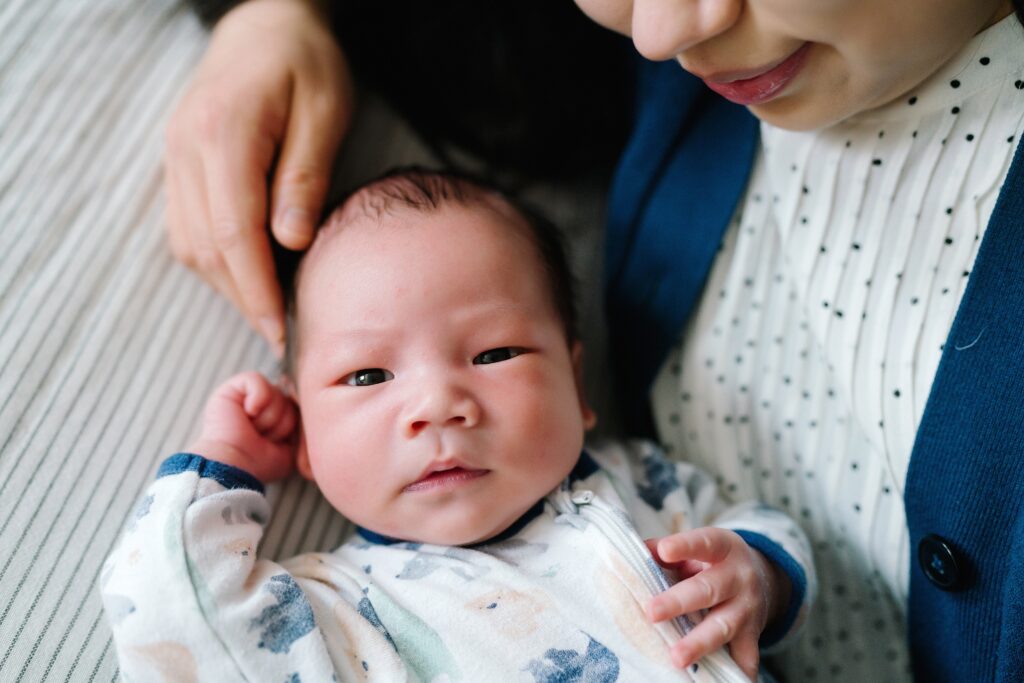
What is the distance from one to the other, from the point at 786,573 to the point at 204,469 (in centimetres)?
60

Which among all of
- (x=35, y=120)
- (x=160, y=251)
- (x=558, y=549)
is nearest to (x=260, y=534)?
(x=558, y=549)

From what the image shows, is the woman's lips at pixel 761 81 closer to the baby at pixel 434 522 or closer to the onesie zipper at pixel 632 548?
the baby at pixel 434 522

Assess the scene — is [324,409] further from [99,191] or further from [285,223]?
[99,191]

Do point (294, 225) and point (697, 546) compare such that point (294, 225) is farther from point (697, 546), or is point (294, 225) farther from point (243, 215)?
point (697, 546)

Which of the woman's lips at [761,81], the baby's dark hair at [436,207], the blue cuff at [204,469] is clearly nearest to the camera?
the woman's lips at [761,81]

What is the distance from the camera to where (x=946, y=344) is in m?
0.76

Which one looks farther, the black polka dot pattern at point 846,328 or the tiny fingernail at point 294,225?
the tiny fingernail at point 294,225

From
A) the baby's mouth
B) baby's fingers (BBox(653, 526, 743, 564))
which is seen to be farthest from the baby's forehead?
baby's fingers (BBox(653, 526, 743, 564))

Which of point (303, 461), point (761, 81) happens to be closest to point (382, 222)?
point (303, 461)

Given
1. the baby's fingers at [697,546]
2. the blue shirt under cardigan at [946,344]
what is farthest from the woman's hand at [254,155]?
the baby's fingers at [697,546]

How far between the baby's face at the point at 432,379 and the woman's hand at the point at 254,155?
76mm

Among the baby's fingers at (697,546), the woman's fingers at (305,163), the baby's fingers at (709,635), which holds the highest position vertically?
the woman's fingers at (305,163)

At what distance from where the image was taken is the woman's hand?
3.08 feet

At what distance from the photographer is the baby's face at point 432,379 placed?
2.61ft
